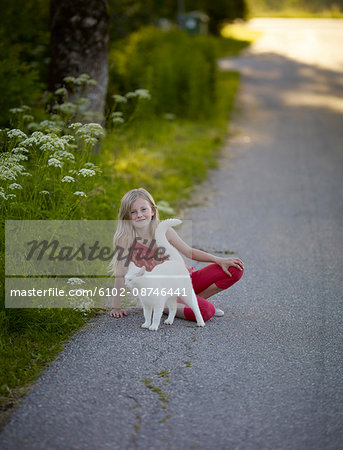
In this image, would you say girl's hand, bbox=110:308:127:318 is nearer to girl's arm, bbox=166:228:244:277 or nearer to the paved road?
the paved road

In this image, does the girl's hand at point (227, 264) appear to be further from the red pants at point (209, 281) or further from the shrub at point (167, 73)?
the shrub at point (167, 73)

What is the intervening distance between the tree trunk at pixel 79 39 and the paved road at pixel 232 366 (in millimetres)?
2417

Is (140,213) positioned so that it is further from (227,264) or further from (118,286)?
(227,264)

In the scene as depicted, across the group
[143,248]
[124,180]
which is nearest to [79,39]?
[124,180]

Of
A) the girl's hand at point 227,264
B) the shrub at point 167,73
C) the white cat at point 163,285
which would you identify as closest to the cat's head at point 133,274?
the white cat at point 163,285

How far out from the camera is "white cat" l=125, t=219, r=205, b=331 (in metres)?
3.96

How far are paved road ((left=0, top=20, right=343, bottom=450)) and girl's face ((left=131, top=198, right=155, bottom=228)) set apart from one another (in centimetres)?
77

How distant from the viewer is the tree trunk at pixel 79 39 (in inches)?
271

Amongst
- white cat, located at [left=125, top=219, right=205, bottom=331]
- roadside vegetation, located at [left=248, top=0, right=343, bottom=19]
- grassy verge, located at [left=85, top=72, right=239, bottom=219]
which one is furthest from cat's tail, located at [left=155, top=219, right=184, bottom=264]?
roadside vegetation, located at [left=248, top=0, right=343, bottom=19]

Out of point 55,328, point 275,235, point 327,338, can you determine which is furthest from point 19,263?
point 275,235

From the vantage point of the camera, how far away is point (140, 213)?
13.8ft

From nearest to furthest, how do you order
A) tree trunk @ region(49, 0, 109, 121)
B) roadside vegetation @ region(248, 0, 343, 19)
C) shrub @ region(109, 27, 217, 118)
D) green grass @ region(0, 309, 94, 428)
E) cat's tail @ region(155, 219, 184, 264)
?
green grass @ region(0, 309, 94, 428)
cat's tail @ region(155, 219, 184, 264)
tree trunk @ region(49, 0, 109, 121)
shrub @ region(109, 27, 217, 118)
roadside vegetation @ region(248, 0, 343, 19)

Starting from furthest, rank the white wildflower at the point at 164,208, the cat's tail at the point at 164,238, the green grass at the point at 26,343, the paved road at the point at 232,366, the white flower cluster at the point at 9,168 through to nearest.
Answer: the white wildflower at the point at 164,208
the cat's tail at the point at 164,238
the white flower cluster at the point at 9,168
the green grass at the point at 26,343
the paved road at the point at 232,366

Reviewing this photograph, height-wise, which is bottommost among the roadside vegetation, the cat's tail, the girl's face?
the cat's tail
